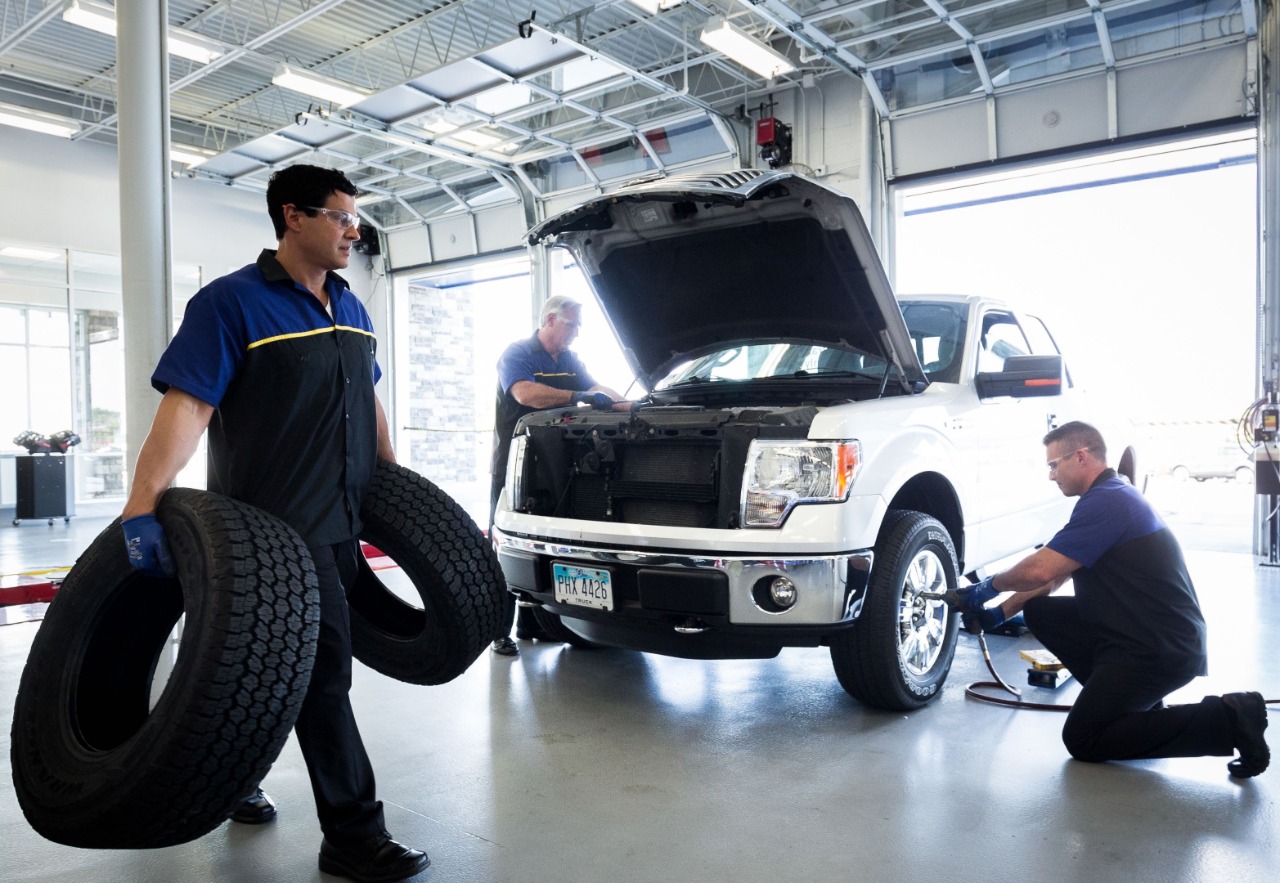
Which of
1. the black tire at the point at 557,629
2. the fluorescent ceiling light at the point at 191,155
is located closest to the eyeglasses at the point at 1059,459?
the black tire at the point at 557,629

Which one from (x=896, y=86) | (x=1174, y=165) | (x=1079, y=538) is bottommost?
(x=1079, y=538)

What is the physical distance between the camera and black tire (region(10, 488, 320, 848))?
73.9 inches

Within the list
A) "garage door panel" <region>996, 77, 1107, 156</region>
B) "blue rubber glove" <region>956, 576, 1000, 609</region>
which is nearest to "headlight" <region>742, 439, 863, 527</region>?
"blue rubber glove" <region>956, 576, 1000, 609</region>

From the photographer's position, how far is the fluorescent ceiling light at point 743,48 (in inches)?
316

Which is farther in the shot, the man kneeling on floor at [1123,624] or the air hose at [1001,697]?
the air hose at [1001,697]

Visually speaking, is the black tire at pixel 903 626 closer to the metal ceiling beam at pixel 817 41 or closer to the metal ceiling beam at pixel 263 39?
the metal ceiling beam at pixel 817 41

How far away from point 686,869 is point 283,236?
73.6 inches

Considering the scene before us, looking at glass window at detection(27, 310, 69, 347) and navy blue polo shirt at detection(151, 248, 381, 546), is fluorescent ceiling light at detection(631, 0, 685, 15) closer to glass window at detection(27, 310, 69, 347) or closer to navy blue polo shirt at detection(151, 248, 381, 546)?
navy blue polo shirt at detection(151, 248, 381, 546)

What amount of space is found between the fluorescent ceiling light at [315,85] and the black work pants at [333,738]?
8439 millimetres

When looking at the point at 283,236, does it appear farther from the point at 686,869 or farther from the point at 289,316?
the point at 686,869

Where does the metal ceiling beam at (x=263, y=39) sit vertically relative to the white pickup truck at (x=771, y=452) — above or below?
above

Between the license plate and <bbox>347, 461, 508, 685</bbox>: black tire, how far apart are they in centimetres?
75

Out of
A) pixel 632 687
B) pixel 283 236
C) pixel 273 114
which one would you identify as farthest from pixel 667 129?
pixel 283 236

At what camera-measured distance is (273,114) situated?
12352 mm
